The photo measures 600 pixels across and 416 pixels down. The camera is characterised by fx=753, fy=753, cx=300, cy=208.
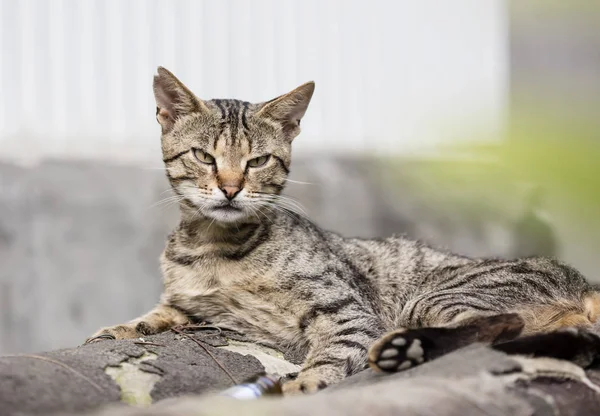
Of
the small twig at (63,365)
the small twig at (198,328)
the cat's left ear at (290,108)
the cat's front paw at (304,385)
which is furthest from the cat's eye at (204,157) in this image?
→ the small twig at (63,365)

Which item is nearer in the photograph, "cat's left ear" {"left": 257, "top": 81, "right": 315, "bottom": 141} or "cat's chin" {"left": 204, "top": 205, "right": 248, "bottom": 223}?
"cat's chin" {"left": 204, "top": 205, "right": 248, "bottom": 223}

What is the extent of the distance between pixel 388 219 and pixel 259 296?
4.04 m

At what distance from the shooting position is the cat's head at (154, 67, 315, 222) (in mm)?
3469

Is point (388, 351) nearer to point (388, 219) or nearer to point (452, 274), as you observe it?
point (452, 274)

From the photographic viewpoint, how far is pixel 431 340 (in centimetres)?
263

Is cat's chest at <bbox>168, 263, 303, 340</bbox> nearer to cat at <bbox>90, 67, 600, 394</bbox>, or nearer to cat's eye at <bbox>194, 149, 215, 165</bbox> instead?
cat at <bbox>90, 67, 600, 394</bbox>

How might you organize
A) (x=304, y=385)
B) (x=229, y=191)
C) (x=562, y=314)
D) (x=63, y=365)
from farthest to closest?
1. (x=229, y=191)
2. (x=562, y=314)
3. (x=304, y=385)
4. (x=63, y=365)

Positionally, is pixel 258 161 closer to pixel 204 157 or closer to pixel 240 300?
pixel 204 157

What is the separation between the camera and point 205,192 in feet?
11.3

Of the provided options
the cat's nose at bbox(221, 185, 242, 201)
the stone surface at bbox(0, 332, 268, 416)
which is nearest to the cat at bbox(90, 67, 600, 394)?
the cat's nose at bbox(221, 185, 242, 201)

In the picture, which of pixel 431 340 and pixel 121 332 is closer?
pixel 431 340

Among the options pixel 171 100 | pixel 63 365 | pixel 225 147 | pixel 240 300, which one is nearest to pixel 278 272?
pixel 240 300

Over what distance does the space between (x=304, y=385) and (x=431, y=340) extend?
1.77 ft

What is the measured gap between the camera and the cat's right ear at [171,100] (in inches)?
143
